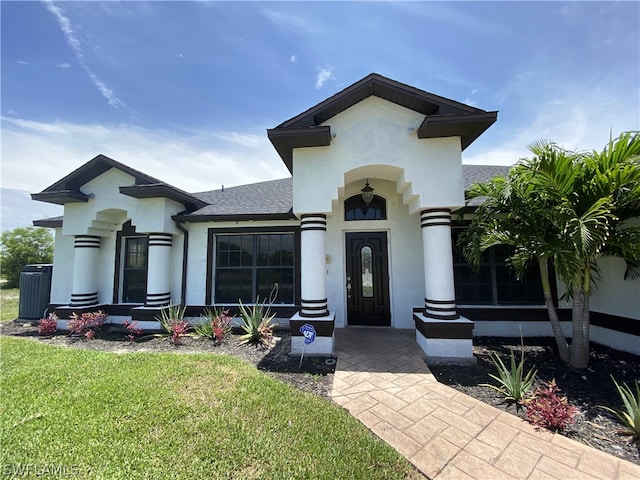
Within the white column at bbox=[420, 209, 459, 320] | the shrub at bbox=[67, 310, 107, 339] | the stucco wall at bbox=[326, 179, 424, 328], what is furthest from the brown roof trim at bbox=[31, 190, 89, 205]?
the white column at bbox=[420, 209, 459, 320]

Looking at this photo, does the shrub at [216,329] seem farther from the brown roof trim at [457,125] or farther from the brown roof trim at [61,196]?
the brown roof trim at [457,125]

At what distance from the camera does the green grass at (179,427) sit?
2465 mm

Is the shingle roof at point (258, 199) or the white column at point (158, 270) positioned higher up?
the shingle roof at point (258, 199)

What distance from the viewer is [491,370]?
15.3 feet

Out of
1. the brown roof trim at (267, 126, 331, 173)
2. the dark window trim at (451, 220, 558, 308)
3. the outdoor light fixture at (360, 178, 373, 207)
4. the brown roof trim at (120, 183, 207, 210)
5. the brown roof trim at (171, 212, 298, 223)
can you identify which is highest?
the brown roof trim at (267, 126, 331, 173)

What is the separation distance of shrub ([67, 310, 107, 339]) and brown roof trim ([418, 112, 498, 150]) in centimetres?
953

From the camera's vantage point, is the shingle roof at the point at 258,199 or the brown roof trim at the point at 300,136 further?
the shingle roof at the point at 258,199

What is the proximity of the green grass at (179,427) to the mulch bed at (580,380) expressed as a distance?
212cm

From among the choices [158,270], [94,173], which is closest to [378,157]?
[158,270]

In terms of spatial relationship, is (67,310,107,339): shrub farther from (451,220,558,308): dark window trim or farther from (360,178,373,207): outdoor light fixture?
(451,220,558,308): dark window trim

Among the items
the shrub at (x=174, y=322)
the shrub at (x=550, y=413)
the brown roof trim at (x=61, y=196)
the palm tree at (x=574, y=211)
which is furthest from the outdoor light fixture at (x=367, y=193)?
the brown roof trim at (x=61, y=196)

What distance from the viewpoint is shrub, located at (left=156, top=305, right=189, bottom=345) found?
644 centimetres

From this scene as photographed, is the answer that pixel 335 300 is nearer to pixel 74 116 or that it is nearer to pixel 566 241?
pixel 566 241

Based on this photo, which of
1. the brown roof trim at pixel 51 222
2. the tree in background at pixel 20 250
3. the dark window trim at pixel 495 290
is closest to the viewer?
the dark window trim at pixel 495 290
